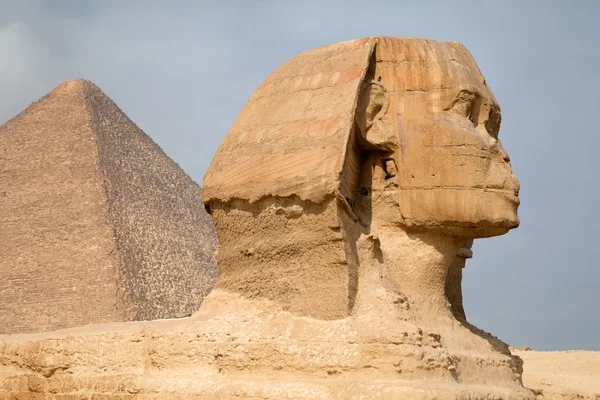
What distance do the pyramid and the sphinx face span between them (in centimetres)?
7737

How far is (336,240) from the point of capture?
19.2ft

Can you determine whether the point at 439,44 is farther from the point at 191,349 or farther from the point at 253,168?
the point at 191,349

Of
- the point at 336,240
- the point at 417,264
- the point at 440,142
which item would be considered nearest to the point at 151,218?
the point at 417,264

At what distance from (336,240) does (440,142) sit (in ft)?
2.62

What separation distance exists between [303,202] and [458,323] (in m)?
1.17

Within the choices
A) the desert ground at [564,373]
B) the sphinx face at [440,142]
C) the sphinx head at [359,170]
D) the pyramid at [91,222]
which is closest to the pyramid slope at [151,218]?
the pyramid at [91,222]

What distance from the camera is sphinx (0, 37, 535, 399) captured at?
5.79 metres

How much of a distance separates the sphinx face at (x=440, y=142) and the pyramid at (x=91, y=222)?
77374 millimetres

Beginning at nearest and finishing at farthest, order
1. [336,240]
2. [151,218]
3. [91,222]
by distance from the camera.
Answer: [336,240] → [91,222] → [151,218]

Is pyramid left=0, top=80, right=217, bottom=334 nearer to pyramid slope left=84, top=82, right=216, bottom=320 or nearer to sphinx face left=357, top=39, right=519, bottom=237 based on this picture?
pyramid slope left=84, top=82, right=216, bottom=320

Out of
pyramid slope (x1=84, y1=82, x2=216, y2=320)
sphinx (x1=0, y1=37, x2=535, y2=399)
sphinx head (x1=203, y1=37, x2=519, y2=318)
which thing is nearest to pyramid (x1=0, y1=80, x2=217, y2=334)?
pyramid slope (x1=84, y1=82, x2=216, y2=320)

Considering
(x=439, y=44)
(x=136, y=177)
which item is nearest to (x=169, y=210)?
(x=136, y=177)

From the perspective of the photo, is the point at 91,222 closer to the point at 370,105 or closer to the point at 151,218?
the point at 151,218

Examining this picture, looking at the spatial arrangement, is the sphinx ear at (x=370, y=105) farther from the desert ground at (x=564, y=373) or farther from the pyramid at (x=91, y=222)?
the pyramid at (x=91, y=222)
